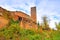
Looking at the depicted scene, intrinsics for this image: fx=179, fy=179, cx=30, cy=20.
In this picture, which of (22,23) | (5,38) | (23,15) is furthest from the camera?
(23,15)

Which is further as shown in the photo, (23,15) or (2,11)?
(23,15)

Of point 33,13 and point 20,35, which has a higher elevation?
point 33,13

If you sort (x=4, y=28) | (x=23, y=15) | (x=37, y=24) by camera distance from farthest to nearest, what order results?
(x=37, y=24) < (x=23, y=15) < (x=4, y=28)

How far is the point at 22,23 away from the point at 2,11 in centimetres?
382

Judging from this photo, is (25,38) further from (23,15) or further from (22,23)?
(23,15)

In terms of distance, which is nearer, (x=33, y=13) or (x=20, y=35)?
(x=20, y=35)

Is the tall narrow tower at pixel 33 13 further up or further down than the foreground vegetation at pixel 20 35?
further up

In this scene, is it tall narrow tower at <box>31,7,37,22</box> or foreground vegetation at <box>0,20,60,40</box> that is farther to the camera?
tall narrow tower at <box>31,7,37,22</box>

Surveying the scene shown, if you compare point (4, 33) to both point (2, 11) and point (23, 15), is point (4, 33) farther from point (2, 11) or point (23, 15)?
point (23, 15)

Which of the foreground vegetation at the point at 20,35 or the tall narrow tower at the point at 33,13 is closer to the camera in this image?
the foreground vegetation at the point at 20,35

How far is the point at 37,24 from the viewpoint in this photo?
1291 inches

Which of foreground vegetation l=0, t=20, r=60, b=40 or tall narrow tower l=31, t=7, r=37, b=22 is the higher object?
tall narrow tower l=31, t=7, r=37, b=22

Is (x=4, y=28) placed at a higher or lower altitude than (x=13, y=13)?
lower

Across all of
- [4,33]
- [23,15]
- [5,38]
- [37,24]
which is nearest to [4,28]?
[4,33]
